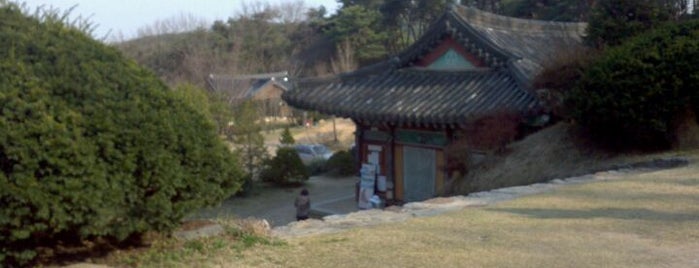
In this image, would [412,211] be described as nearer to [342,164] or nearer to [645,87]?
[645,87]

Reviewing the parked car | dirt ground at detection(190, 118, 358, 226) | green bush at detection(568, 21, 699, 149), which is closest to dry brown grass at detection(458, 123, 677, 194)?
green bush at detection(568, 21, 699, 149)

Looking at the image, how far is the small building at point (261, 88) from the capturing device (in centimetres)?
4603

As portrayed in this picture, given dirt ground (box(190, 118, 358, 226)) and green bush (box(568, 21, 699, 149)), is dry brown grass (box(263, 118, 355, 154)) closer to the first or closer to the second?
dirt ground (box(190, 118, 358, 226))

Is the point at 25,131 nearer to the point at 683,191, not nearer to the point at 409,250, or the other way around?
the point at 409,250

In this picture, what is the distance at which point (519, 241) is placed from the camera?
8.18m

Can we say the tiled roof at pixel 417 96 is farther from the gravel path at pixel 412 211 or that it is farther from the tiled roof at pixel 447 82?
the gravel path at pixel 412 211

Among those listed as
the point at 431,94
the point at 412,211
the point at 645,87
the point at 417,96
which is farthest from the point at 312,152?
the point at 412,211

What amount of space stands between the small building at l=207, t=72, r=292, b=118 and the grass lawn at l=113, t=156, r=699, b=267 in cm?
3404

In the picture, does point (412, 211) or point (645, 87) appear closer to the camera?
point (412, 211)

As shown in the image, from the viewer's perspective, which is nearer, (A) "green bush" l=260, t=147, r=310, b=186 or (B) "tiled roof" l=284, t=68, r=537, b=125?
(B) "tiled roof" l=284, t=68, r=537, b=125

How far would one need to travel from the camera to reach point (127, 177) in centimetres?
632

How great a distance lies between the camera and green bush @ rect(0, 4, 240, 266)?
232 inches

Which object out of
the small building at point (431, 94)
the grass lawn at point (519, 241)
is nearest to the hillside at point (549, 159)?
the small building at point (431, 94)

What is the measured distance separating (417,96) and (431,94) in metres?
0.35
